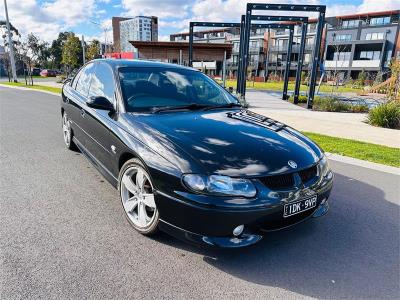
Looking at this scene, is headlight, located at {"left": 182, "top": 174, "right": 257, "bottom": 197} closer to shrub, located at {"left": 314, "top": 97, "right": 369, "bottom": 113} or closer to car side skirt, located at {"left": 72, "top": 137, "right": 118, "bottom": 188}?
car side skirt, located at {"left": 72, "top": 137, "right": 118, "bottom": 188}

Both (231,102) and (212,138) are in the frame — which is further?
(231,102)

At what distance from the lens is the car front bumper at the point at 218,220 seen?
2.41 metres

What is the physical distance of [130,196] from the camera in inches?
128

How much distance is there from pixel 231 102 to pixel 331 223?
1974 millimetres

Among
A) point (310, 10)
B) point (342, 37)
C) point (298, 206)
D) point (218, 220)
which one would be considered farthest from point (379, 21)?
point (218, 220)

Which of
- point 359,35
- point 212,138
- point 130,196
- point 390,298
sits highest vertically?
point 359,35

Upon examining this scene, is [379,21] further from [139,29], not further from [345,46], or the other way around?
[139,29]

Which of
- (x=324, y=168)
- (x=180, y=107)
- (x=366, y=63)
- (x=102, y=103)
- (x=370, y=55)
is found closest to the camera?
(x=324, y=168)

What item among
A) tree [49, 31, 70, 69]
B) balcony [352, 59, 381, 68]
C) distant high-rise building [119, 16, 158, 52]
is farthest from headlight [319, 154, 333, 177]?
tree [49, 31, 70, 69]

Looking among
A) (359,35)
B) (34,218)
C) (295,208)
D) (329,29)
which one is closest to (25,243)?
(34,218)

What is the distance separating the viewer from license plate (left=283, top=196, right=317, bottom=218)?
256cm

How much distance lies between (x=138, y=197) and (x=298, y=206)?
1.52 m

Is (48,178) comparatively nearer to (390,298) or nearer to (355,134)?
(390,298)

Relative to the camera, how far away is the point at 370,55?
164ft
